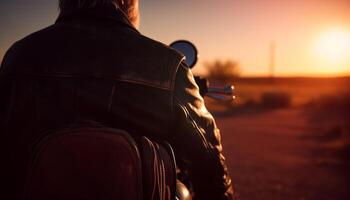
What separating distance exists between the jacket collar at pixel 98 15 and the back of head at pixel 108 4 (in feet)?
0.06

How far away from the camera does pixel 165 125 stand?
1.37 metres

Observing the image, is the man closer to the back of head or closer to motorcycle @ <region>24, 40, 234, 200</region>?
the back of head

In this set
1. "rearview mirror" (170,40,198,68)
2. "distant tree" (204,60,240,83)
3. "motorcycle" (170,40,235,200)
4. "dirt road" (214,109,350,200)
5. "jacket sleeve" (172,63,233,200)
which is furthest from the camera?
"distant tree" (204,60,240,83)

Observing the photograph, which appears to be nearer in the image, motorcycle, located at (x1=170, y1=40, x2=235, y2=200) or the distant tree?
motorcycle, located at (x1=170, y1=40, x2=235, y2=200)

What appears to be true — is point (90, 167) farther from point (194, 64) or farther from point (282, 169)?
point (282, 169)

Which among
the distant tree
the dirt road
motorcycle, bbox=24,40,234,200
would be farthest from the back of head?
the distant tree

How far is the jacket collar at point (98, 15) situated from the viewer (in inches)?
57.7

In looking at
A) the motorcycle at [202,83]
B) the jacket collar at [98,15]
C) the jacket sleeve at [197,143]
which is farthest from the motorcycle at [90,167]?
the motorcycle at [202,83]

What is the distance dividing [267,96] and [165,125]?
1977 cm

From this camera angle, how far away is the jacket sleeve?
1.39 metres

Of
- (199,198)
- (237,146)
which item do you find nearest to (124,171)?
(199,198)

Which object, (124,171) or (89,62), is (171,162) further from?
(89,62)

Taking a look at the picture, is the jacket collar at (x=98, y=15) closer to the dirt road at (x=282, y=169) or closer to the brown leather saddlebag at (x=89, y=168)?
the brown leather saddlebag at (x=89, y=168)

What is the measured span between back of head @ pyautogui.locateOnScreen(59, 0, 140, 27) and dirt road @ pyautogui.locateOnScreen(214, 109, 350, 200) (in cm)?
338
